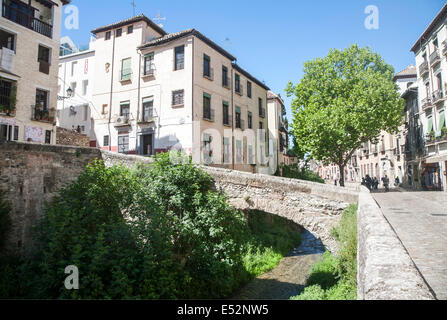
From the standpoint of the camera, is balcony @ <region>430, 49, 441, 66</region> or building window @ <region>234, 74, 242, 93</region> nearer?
balcony @ <region>430, 49, 441, 66</region>

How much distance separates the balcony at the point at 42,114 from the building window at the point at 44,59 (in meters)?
2.36

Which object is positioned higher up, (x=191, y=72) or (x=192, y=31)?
(x=192, y=31)

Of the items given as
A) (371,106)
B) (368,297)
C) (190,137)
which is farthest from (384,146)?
(368,297)

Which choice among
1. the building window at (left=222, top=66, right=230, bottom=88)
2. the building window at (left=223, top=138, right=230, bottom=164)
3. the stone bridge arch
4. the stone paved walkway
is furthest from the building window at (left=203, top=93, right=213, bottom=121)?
the stone paved walkway

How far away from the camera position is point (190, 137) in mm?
17750

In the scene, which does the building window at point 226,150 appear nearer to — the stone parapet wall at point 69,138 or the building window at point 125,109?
the building window at point 125,109

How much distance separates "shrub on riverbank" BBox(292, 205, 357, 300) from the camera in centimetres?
557

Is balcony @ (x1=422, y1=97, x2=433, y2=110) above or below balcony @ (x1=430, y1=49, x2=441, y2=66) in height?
below

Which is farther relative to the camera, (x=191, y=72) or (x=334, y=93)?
(x=334, y=93)

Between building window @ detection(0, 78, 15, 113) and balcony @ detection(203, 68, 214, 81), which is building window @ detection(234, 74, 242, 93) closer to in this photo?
balcony @ detection(203, 68, 214, 81)
